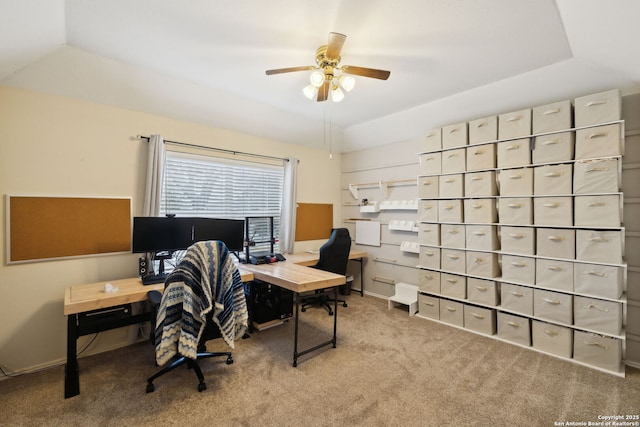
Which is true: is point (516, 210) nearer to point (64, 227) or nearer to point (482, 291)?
point (482, 291)

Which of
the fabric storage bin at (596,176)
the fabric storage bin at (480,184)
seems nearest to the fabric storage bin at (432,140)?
the fabric storage bin at (480,184)

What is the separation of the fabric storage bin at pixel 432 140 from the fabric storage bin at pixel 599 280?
185 centimetres

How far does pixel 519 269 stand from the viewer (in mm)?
2914

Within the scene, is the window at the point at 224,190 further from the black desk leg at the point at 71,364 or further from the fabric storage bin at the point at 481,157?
the fabric storage bin at the point at 481,157


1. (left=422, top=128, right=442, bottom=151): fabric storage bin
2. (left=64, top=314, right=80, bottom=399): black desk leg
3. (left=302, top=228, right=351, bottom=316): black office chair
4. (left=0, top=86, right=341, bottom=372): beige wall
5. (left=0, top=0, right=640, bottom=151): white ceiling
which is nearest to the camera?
(left=0, top=0, right=640, bottom=151): white ceiling

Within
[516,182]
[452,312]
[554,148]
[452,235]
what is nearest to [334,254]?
[452,235]

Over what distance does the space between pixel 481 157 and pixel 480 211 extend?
611mm

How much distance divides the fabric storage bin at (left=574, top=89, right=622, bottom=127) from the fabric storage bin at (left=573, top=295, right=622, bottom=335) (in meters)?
1.58

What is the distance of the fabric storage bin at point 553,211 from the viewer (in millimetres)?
2625

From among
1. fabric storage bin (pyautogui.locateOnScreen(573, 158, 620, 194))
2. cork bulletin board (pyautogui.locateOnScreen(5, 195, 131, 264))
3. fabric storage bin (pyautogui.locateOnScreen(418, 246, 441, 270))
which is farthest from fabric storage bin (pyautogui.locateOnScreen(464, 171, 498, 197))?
cork bulletin board (pyautogui.locateOnScreen(5, 195, 131, 264))

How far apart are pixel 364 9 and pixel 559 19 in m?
1.38

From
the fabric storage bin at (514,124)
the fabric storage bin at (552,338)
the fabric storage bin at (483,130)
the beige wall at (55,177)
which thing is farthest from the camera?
the fabric storage bin at (483,130)

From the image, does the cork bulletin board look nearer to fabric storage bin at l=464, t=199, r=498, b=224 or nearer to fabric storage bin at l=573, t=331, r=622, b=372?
fabric storage bin at l=464, t=199, r=498, b=224

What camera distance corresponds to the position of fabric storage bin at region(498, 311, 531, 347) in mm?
2861
